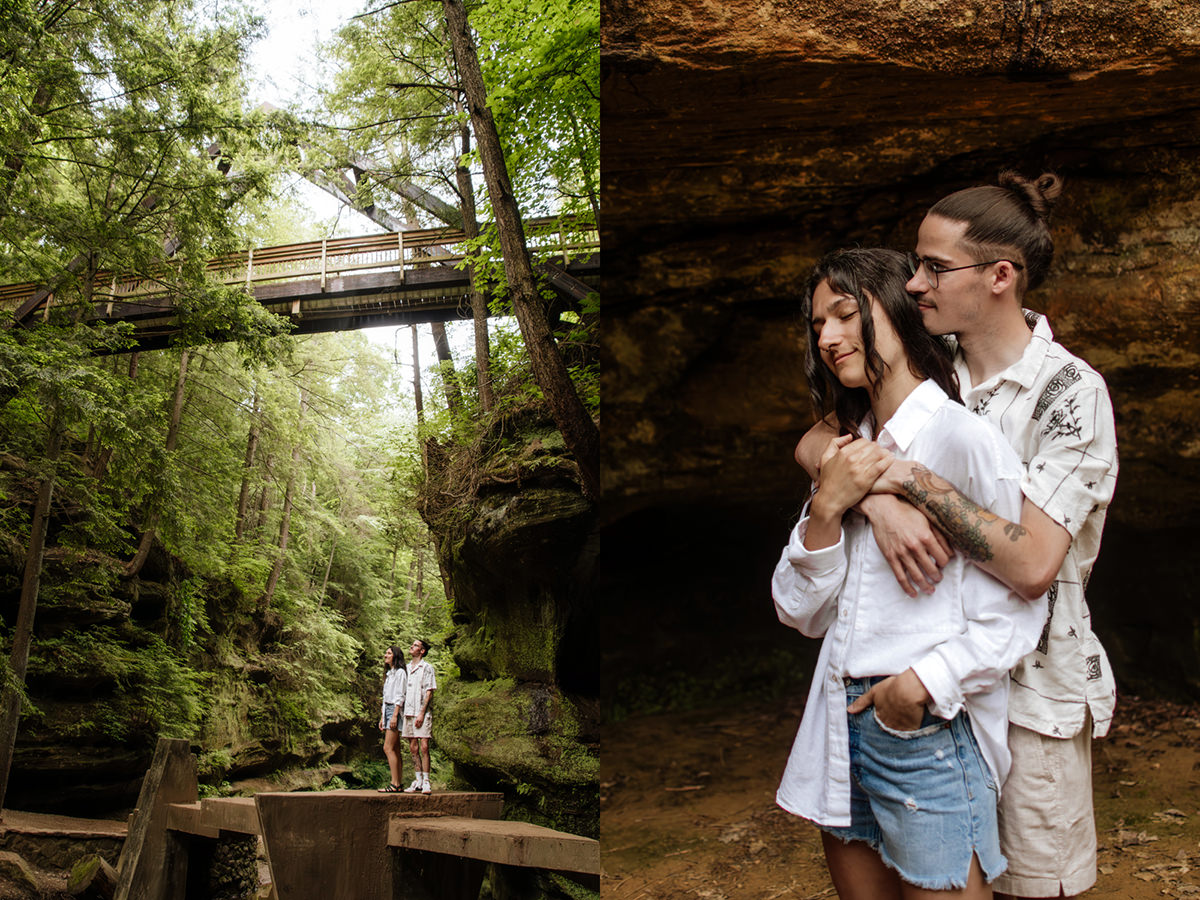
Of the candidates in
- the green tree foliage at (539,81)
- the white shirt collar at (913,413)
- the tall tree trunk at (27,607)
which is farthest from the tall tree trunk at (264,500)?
the white shirt collar at (913,413)

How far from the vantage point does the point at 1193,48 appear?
2.26m

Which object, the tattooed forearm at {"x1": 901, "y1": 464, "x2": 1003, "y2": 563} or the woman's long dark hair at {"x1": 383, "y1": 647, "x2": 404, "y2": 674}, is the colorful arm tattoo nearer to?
the tattooed forearm at {"x1": 901, "y1": 464, "x2": 1003, "y2": 563}

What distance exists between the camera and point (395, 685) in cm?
195

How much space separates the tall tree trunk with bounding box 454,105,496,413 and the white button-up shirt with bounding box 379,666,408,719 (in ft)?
2.33

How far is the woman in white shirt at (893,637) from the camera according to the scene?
3.53ft

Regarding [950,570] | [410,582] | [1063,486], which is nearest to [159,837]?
[410,582]

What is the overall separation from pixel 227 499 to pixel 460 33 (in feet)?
4.68

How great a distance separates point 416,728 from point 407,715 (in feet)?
0.15

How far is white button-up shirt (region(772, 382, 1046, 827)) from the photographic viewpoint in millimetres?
1090

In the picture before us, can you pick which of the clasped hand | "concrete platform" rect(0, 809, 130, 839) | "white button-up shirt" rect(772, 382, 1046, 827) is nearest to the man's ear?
"white button-up shirt" rect(772, 382, 1046, 827)

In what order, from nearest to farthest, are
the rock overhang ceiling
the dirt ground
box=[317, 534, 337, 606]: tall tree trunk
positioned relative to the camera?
box=[317, 534, 337, 606]: tall tree trunk → the rock overhang ceiling → the dirt ground

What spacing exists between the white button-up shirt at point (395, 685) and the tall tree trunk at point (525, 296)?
0.70 m

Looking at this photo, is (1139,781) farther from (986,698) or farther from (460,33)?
(460,33)

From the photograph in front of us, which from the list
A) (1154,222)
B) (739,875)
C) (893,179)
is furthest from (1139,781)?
(893,179)
